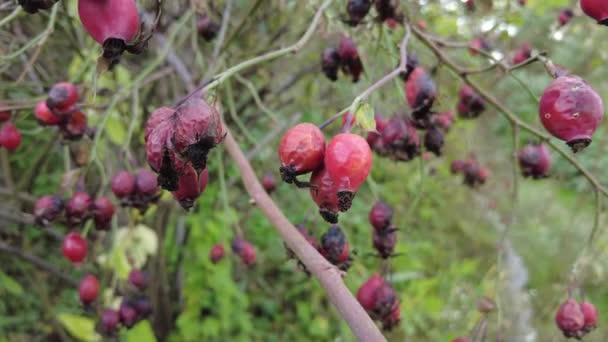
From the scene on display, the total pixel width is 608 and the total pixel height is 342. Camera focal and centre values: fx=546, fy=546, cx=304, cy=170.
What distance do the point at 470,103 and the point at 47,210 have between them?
3.94 feet

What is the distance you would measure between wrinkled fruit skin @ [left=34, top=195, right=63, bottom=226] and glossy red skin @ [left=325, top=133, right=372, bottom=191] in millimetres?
839

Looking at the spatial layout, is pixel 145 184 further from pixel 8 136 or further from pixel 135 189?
pixel 8 136

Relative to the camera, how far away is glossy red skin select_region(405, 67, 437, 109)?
3.30ft

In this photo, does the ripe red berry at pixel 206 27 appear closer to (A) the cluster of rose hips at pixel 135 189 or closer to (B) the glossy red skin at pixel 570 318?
(A) the cluster of rose hips at pixel 135 189

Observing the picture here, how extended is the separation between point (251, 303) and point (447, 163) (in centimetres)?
154

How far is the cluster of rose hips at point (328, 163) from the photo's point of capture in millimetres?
695

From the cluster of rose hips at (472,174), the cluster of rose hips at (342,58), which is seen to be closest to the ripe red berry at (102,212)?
the cluster of rose hips at (342,58)

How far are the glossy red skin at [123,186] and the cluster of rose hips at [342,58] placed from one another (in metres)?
0.51

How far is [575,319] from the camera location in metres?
1.15

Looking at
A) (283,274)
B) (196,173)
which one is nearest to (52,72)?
(283,274)

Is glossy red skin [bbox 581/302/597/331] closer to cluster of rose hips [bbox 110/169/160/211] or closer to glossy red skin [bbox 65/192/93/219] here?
cluster of rose hips [bbox 110/169/160/211]

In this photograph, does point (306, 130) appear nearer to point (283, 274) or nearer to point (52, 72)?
point (52, 72)

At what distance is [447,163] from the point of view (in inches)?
137

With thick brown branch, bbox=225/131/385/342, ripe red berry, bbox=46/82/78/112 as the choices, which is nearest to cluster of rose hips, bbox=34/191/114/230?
ripe red berry, bbox=46/82/78/112
